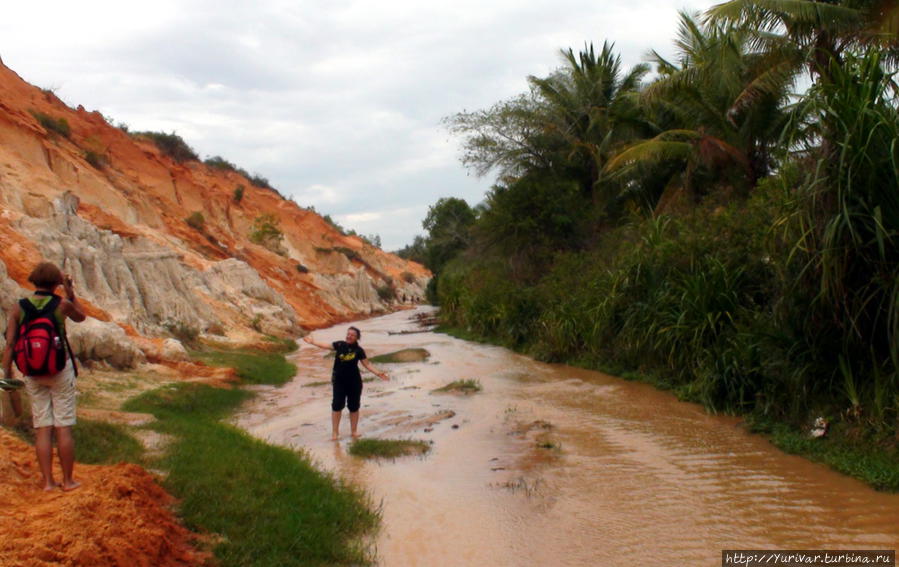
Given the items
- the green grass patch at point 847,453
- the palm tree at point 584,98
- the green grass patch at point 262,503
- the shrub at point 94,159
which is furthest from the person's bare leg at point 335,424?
the shrub at point 94,159

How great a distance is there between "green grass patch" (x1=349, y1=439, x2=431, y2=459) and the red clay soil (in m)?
3.38

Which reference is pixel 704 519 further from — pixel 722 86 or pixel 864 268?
pixel 722 86

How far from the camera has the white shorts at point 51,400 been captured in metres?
5.09

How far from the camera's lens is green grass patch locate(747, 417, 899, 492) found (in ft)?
22.1

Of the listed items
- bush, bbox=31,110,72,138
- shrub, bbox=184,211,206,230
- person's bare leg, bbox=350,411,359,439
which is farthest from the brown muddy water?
shrub, bbox=184,211,206,230

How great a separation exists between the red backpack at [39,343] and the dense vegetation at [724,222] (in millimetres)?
7306

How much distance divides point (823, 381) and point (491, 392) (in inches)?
259

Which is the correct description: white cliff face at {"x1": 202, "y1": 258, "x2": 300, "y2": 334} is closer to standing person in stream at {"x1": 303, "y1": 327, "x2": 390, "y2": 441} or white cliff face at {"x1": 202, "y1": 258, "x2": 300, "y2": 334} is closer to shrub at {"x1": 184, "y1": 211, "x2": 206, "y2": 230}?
shrub at {"x1": 184, "y1": 211, "x2": 206, "y2": 230}

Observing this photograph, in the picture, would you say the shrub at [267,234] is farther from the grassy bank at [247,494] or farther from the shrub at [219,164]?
the grassy bank at [247,494]

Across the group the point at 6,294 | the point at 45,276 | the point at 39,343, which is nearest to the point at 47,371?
the point at 39,343

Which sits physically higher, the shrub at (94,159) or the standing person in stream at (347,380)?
the shrub at (94,159)

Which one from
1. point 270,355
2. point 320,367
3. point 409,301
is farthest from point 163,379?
point 409,301

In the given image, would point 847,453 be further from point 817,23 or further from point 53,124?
point 53,124

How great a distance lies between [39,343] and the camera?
502 centimetres
